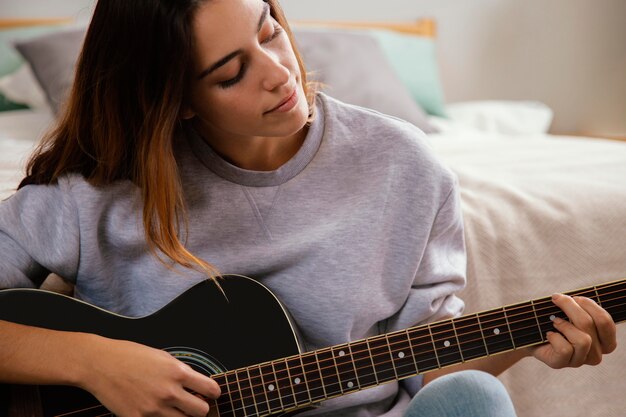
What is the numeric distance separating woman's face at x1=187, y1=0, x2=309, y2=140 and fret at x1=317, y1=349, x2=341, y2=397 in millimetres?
292

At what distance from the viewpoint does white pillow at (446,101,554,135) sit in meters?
2.61

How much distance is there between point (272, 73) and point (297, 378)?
387mm

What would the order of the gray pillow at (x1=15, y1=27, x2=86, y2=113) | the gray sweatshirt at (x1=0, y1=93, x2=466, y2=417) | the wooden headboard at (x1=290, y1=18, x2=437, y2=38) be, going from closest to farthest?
the gray sweatshirt at (x1=0, y1=93, x2=466, y2=417) → the gray pillow at (x1=15, y1=27, x2=86, y2=113) → the wooden headboard at (x1=290, y1=18, x2=437, y2=38)

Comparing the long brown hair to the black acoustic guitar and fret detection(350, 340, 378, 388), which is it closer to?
the black acoustic guitar

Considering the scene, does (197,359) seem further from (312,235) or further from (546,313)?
(546,313)

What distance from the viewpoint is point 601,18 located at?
326cm

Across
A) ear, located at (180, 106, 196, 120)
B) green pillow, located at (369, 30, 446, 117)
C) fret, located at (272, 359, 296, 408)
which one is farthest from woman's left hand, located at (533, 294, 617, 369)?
green pillow, located at (369, 30, 446, 117)

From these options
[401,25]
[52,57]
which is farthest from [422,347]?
[401,25]

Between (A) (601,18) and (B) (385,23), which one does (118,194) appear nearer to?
(B) (385,23)

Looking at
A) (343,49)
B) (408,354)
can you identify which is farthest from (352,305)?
(343,49)

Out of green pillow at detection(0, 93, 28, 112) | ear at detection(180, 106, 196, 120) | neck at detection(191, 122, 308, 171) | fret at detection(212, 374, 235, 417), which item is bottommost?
green pillow at detection(0, 93, 28, 112)

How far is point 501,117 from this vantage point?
8.64ft

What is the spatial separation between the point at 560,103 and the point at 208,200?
2717 millimetres

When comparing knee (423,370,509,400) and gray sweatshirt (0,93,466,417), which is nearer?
knee (423,370,509,400)
